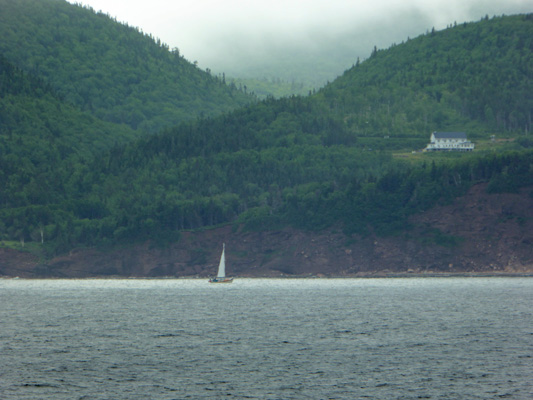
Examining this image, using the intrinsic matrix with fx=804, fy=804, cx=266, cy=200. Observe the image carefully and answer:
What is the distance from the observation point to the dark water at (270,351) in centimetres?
7806

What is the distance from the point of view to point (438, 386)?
78812 millimetres

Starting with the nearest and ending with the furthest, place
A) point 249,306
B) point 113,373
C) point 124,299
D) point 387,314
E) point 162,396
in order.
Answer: point 162,396, point 113,373, point 387,314, point 249,306, point 124,299

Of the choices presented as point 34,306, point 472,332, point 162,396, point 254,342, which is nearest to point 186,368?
A: point 162,396

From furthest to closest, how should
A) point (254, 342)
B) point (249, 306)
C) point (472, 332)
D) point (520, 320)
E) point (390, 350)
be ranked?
point (249, 306), point (520, 320), point (472, 332), point (254, 342), point (390, 350)

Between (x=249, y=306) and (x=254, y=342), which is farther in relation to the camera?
(x=249, y=306)

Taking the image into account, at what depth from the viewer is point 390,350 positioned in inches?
4001

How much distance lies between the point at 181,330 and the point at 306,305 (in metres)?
47.4

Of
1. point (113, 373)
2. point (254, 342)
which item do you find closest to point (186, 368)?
point (113, 373)

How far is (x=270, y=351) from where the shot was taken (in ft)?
331

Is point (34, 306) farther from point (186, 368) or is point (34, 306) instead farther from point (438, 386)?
point (438, 386)

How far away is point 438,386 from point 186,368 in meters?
27.7

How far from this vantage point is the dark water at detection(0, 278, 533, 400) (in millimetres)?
78062

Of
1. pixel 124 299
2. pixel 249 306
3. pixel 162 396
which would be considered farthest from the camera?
pixel 124 299

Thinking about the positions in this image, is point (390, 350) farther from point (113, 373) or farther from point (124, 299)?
point (124, 299)
